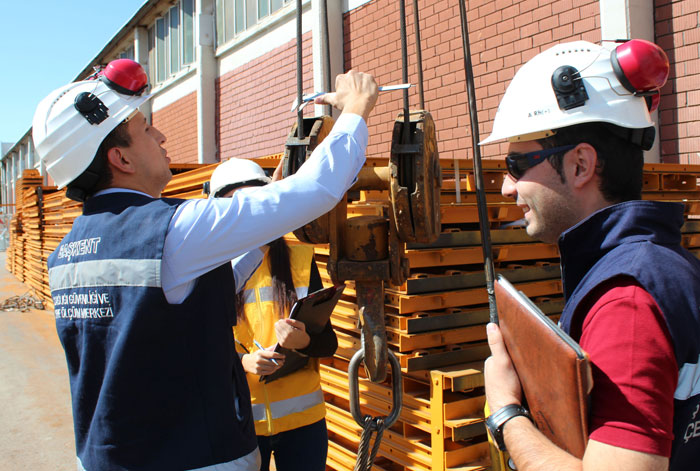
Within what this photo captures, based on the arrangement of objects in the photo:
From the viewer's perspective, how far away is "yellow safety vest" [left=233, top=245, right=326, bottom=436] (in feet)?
8.56

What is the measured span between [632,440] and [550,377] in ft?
0.60

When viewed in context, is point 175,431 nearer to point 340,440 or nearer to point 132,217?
point 132,217

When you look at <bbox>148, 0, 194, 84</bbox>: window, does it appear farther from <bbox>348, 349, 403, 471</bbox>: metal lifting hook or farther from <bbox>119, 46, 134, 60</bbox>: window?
<bbox>348, 349, 403, 471</bbox>: metal lifting hook

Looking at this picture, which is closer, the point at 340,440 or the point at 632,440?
the point at 632,440

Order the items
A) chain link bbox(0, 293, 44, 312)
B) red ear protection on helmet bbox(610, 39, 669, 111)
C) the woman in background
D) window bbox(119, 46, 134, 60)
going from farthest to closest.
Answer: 1. window bbox(119, 46, 134, 60)
2. chain link bbox(0, 293, 44, 312)
3. the woman in background
4. red ear protection on helmet bbox(610, 39, 669, 111)

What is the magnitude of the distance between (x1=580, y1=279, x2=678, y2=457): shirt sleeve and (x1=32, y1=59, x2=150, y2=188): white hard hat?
159 centimetres

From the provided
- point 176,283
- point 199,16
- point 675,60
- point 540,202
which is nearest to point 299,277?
point 176,283

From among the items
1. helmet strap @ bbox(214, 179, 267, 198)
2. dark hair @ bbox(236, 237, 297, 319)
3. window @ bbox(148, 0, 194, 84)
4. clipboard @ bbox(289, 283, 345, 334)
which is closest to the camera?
clipboard @ bbox(289, 283, 345, 334)

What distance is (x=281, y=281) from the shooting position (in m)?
2.76

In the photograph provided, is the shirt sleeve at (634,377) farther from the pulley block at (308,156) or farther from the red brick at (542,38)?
the red brick at (542,38)

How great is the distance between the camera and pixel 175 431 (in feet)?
5.42

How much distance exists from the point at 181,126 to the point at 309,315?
1227 cm

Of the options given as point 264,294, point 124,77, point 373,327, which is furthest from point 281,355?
point 124,77

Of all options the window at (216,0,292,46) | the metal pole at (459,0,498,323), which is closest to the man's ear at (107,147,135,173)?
the metal pole at (459,0,498,323)
